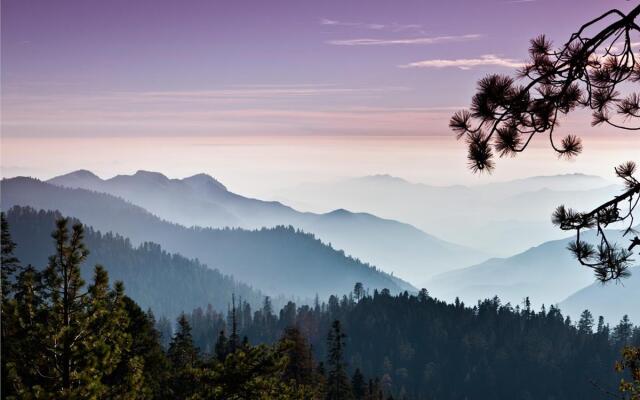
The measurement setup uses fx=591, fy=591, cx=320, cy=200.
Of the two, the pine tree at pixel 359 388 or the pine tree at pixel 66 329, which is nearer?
the pine tree at pixel 66 329

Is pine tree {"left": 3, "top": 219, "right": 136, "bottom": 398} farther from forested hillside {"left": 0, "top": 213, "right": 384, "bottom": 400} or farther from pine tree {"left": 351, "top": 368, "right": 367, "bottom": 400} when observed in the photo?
pine tree {"left": 351, "top": 368, "right": 367, "bottom": 400}

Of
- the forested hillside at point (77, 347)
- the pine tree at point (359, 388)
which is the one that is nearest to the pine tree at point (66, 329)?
the forested hillside at point (77, 347)

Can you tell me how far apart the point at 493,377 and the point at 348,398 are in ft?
411

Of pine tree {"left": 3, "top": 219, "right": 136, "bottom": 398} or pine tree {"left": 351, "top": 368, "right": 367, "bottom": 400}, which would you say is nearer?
pine tree {"left": 3, "top": 219, "right": 136, "bottom": 398}

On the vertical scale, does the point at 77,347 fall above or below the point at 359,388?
above

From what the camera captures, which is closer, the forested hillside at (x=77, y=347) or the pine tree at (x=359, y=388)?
the forested hillside at (x=77, y=347)

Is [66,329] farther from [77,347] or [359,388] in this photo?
[359,388]

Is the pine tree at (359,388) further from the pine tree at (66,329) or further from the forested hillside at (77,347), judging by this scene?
the pine tree at (66,329)

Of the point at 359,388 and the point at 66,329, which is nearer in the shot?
the point at 66,329

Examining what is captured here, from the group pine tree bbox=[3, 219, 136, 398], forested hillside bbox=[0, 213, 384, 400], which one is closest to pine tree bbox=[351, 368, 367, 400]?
forested hillside bbox=[0, 213, 384, 400]

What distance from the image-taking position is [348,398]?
70938mm

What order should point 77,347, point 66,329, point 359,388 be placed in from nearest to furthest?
point 66,329 < point 77,347 < point 359,388

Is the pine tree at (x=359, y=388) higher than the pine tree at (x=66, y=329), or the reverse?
the pine tree at (x=66, y=329)

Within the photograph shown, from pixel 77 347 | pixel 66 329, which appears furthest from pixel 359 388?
pixel 66 329
